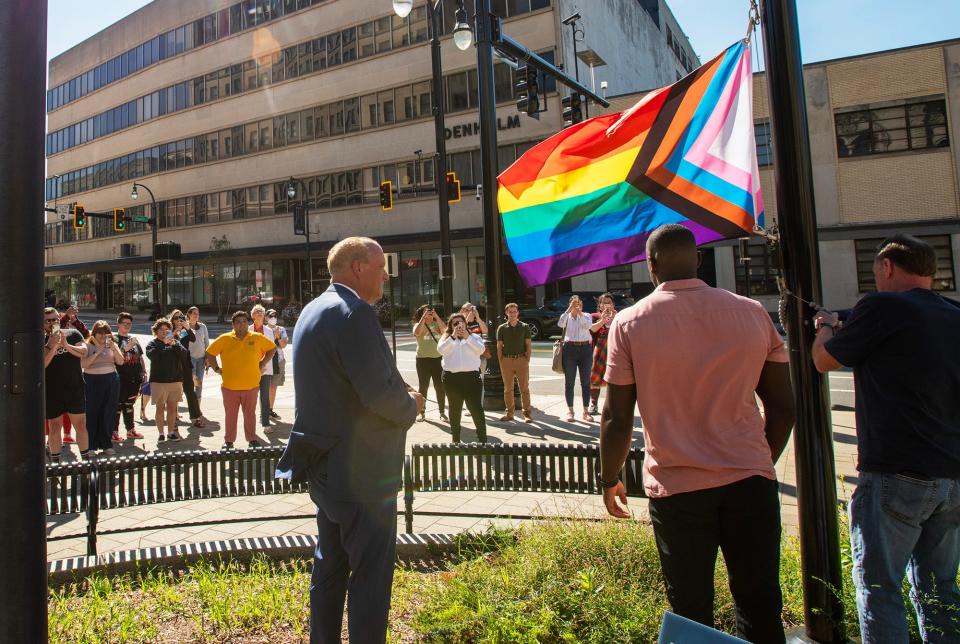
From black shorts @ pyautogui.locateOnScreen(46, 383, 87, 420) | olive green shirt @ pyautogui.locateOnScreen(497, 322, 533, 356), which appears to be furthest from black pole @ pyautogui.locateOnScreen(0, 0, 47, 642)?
olive green shirt @ pyautogui.locateOnScreen(497, 322, 533, 356)

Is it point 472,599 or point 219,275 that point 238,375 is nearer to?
point 472,599

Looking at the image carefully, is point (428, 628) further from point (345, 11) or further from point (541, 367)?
point (345, 11)

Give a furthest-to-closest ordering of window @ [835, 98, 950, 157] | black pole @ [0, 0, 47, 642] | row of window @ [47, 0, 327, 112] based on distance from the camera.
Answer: row of window @ [47, 0, 327, 112] → window @ [835, 98, 950, 157] → black pole @ [0, 0, 47, 642]

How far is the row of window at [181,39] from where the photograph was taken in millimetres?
39750

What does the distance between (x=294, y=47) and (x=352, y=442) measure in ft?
135

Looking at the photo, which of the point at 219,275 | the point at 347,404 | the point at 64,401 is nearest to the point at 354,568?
the point at 347,404

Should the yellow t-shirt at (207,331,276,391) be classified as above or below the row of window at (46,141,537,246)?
below

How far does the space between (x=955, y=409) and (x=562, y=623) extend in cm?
198

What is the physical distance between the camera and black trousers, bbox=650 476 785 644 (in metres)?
2.38

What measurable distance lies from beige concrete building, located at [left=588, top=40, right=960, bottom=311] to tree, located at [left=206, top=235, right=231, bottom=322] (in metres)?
26.2

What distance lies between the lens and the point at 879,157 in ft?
85.9

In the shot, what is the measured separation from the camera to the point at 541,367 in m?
16.7

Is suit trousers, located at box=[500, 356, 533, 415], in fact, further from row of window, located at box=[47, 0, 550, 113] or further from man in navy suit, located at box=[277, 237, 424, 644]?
row of window, located at box=[47, 0, 550, 113]

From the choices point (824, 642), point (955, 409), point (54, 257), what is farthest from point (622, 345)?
point (54, 257)
